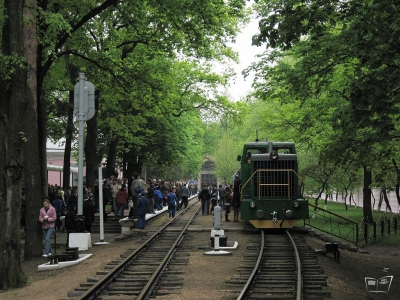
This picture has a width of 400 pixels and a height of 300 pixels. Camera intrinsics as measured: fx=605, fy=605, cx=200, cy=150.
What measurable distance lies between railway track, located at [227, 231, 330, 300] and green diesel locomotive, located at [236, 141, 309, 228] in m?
3.18

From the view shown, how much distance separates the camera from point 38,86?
20234mm

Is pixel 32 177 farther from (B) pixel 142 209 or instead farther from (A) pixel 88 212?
(B) pixel 142 209

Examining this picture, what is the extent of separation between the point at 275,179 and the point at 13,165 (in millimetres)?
11102

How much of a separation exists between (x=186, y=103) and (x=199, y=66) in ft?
11.3

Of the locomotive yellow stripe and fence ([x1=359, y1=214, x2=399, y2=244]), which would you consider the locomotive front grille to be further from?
fence ([x1=359, y1=214, x2=399, y2=244])

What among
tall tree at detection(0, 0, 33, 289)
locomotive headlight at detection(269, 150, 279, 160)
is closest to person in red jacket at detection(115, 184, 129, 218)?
locomotive headlight at detection(269, 150, 279, 160)

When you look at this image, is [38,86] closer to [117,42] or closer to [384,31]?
[117,42]

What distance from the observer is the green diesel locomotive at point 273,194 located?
2231 cm

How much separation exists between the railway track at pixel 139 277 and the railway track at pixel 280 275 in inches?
58.6

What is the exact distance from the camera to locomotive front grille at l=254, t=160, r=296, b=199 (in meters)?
22.6

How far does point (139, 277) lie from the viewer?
13.2 metres

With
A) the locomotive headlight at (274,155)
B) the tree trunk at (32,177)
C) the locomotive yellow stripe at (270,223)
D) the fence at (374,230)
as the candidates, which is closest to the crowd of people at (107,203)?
the tree trunk at (32,177)

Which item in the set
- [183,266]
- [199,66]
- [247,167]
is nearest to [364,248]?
[247,167]

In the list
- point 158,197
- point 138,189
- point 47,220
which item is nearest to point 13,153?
Result: point 47,220
